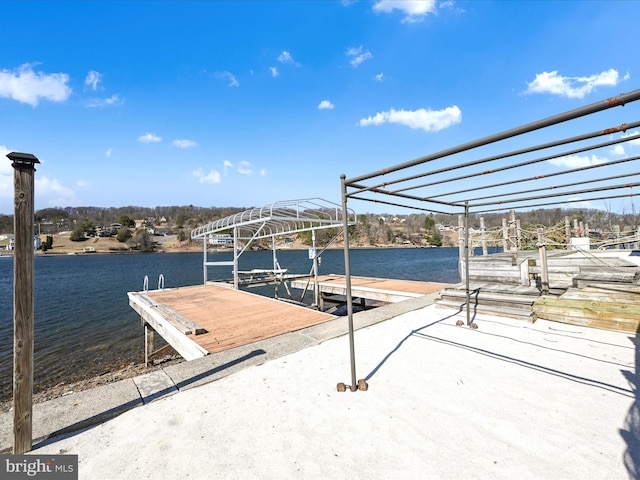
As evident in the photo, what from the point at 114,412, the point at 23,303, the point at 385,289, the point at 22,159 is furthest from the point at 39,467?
the point at 385,289

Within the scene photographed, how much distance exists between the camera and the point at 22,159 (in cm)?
228

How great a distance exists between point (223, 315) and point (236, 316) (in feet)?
1.35

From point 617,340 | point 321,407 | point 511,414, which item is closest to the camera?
point 511,414

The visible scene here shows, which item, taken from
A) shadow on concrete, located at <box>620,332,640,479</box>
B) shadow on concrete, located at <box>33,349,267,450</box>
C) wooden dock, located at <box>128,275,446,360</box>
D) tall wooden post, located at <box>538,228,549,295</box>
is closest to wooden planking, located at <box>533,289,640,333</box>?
tall wooden post, located at <box>538,228,549,295</box>

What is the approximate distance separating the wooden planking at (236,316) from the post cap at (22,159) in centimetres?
337

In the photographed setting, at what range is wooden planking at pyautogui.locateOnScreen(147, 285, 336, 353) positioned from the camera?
524cm

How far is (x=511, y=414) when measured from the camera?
266cm

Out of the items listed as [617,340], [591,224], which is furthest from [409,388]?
[591,224]

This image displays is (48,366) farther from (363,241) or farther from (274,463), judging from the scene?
(363,241)

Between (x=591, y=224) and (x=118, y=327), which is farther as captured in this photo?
(x=591, y=224)

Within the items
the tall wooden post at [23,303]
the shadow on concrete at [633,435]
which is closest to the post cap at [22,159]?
the tall wooden post at [23,303]

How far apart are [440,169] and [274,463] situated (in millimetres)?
2815

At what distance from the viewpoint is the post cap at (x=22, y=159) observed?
2.23 metres

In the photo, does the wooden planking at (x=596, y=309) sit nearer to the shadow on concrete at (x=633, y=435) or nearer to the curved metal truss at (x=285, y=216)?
the shadow on concrete at (x=633, y=435)
